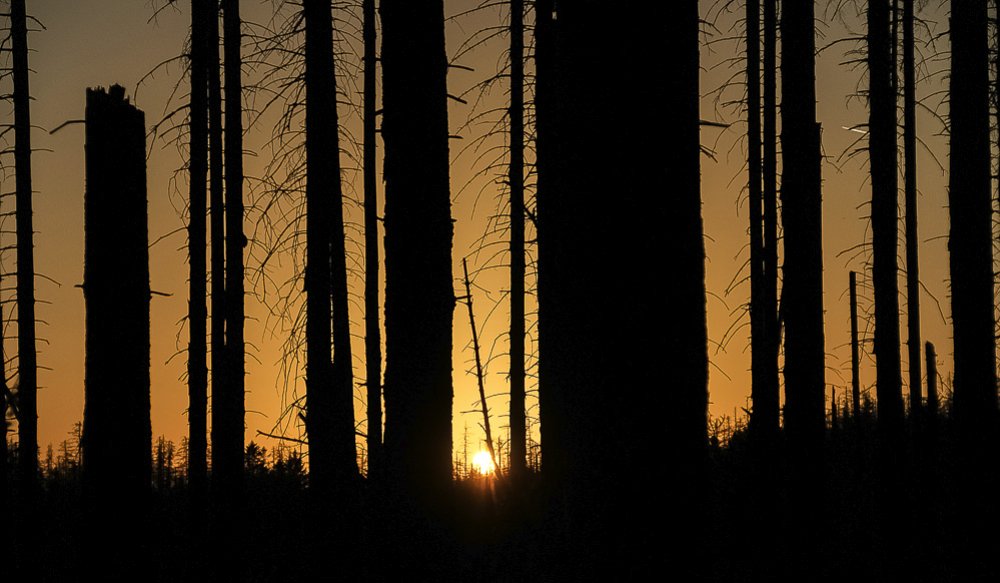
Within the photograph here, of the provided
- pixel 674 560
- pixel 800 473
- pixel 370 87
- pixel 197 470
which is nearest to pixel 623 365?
pixel 674 560

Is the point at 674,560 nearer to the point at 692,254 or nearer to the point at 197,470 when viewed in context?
the point at 692,254

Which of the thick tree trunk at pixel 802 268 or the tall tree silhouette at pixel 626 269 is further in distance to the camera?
the thick tree trunk at pixel 802 268

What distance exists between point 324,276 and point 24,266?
635 centimetres

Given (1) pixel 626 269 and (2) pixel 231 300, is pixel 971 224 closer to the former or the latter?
(2) pixel 231 300

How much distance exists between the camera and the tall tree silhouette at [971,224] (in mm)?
9461

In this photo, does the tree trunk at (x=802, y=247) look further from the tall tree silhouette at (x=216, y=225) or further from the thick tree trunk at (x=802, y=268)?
the tall tree silhouette at (x=216, y=225)

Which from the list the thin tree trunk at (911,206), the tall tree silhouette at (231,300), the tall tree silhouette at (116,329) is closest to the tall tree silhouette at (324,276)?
the tall tree silhouette at (231,300)

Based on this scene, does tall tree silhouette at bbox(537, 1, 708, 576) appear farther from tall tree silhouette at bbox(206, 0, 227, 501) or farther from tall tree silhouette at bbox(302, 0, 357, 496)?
tall tree silhouette at bbox(206, 0, 227, 501)

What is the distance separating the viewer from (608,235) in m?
1.90

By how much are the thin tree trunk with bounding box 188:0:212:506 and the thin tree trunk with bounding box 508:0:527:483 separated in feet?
13.9

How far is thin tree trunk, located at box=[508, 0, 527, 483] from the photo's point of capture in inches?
453

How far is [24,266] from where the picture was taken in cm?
1220

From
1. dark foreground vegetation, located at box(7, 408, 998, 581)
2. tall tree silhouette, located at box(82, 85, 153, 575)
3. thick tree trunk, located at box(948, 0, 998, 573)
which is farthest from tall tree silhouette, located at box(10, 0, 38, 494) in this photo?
thick tree trunk, located at box(948, 0, 998, 573)

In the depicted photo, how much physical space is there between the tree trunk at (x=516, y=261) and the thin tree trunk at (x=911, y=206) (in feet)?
20.9
